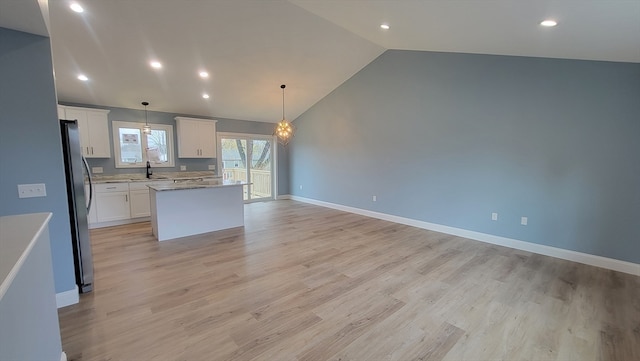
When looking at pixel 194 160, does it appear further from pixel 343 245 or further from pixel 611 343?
pixel 611 343

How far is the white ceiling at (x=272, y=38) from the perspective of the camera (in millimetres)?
2566

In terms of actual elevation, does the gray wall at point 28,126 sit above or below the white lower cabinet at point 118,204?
above

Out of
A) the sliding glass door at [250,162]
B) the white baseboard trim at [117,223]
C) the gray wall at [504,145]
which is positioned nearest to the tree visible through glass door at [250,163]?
the sliding glass door at [250,162]

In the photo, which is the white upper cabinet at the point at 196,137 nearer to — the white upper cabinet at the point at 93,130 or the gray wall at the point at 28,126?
the white upper cabinet at the point at 93,130

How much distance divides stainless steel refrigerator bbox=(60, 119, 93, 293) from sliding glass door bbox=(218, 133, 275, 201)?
174 inches

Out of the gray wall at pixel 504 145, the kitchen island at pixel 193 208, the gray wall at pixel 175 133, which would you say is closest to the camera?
the gray wall at pixel 504 145

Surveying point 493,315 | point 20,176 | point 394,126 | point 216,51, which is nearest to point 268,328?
point 493,315

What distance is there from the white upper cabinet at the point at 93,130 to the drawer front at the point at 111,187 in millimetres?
678

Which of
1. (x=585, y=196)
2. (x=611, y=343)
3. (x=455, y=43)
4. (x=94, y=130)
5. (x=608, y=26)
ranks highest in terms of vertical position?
(x=455, y=43)

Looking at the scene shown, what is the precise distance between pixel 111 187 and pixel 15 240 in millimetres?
4842

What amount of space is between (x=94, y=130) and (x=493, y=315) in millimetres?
6940

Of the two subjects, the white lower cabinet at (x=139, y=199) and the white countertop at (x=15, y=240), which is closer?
the white countertop at (x=15, y=240)

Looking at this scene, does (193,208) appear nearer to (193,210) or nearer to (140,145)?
(193,210)

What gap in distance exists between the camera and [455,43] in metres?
3.83
